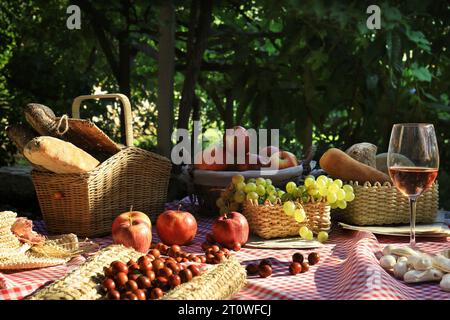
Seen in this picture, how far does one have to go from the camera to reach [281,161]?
2.16 metres

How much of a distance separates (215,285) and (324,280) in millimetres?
316

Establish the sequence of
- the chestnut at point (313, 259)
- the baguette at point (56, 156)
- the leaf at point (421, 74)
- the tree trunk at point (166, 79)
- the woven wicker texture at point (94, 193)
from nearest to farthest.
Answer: the chestnut at point (313, 259) → the baguette at point (56, 156) → the woven wicker texture at point (94, 193) → the leaf at point (421, 74) → the tree trunk at point (166, 79)

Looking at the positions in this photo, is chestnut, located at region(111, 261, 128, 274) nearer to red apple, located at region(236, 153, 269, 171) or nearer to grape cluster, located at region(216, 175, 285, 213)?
grape cluster, located at region(216, 175, 285, 213)

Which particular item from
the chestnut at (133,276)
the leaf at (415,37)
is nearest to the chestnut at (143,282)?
the chestnut at (133,276)

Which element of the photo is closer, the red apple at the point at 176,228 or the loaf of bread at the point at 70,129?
the red apple at the point at 176,228

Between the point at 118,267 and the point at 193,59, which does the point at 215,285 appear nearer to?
the point at 118,267

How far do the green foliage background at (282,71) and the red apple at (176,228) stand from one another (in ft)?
5.04

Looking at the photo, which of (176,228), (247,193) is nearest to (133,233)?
(176,228)

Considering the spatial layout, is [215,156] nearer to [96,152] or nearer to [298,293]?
[96,152]

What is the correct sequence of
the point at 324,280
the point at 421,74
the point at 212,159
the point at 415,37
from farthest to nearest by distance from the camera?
the point at 421,74, the point at 415,37, the point at 212,159, the point at 324,280

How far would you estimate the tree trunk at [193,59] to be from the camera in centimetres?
365

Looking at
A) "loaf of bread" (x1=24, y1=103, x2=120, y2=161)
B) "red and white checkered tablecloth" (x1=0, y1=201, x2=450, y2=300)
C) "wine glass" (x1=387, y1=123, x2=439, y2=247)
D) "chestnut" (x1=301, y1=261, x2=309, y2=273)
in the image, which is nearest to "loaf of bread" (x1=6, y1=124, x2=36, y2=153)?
"loaf of bread" (x1=24, y1=103, x2=120, y2=161)

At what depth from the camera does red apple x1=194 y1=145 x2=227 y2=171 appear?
215cm

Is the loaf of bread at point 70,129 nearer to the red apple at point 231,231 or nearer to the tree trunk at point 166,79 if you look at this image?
the red apple at point 231,231
